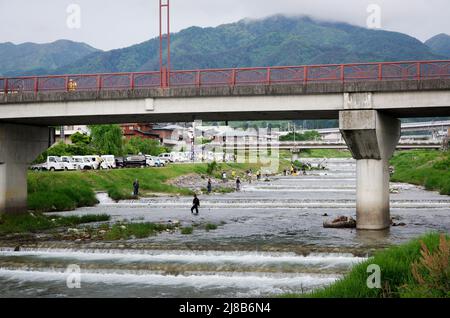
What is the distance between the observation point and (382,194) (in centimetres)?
3167

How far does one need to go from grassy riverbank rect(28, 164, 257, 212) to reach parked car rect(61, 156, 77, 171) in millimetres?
5905

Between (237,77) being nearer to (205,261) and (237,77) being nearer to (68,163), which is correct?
(205,261)

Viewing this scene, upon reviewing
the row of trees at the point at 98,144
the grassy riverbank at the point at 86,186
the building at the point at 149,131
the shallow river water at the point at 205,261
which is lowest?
the shallow river water at the point at 205,261

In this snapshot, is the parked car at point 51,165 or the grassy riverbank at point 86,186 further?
the parked car at point 51,165

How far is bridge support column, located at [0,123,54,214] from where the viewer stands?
120ft

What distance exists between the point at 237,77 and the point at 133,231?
1064 centimetres

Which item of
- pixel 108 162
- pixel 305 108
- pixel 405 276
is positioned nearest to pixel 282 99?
pixel 305 108

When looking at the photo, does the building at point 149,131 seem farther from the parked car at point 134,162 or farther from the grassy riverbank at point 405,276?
the grassy riverbank at point 405,276

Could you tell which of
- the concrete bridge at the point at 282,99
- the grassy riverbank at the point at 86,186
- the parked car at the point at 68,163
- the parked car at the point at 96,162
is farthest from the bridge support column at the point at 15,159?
the parked car at the point at 96,162

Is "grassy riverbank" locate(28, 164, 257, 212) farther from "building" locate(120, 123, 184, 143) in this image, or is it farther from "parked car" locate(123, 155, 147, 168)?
"building" locate(120, 123, 184, 143)

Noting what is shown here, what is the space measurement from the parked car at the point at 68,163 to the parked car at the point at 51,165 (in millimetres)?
474

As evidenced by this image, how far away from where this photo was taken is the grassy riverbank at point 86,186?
156 feet

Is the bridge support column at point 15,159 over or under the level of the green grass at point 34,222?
over
